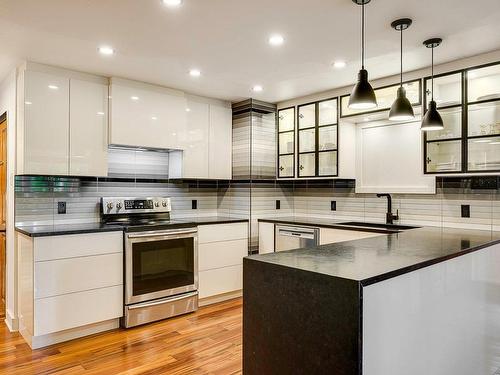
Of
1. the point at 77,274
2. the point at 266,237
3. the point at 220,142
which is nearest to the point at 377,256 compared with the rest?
the point at 77,274

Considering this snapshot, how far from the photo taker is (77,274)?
2.96m

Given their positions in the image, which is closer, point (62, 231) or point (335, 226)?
point (62, 231)

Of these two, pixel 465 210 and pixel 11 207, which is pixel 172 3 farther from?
pixel 465 210

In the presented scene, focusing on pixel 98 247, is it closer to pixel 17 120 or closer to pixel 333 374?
pixel 17 120

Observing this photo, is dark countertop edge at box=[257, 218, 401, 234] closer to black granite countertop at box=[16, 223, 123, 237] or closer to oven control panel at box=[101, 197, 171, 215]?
oven control panel at box=[101, 197, 171, 215]

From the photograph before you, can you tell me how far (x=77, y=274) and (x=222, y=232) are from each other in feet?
5.03

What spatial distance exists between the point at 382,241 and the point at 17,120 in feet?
Answer: 10.1

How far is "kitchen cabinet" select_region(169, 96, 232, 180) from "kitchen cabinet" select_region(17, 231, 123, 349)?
3.96 ft

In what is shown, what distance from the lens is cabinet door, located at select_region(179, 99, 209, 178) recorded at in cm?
405

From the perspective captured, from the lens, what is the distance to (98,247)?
10.1 feet

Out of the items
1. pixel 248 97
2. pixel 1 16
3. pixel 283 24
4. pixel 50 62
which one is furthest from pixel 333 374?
pixel 248 97

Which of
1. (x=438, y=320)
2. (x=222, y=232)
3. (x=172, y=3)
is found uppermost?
(x=172, y=3)

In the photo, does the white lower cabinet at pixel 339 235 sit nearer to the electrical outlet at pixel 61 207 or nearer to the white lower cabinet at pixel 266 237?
the white lower cabinet at pixel 266 237

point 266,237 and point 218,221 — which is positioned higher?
point 218,221
